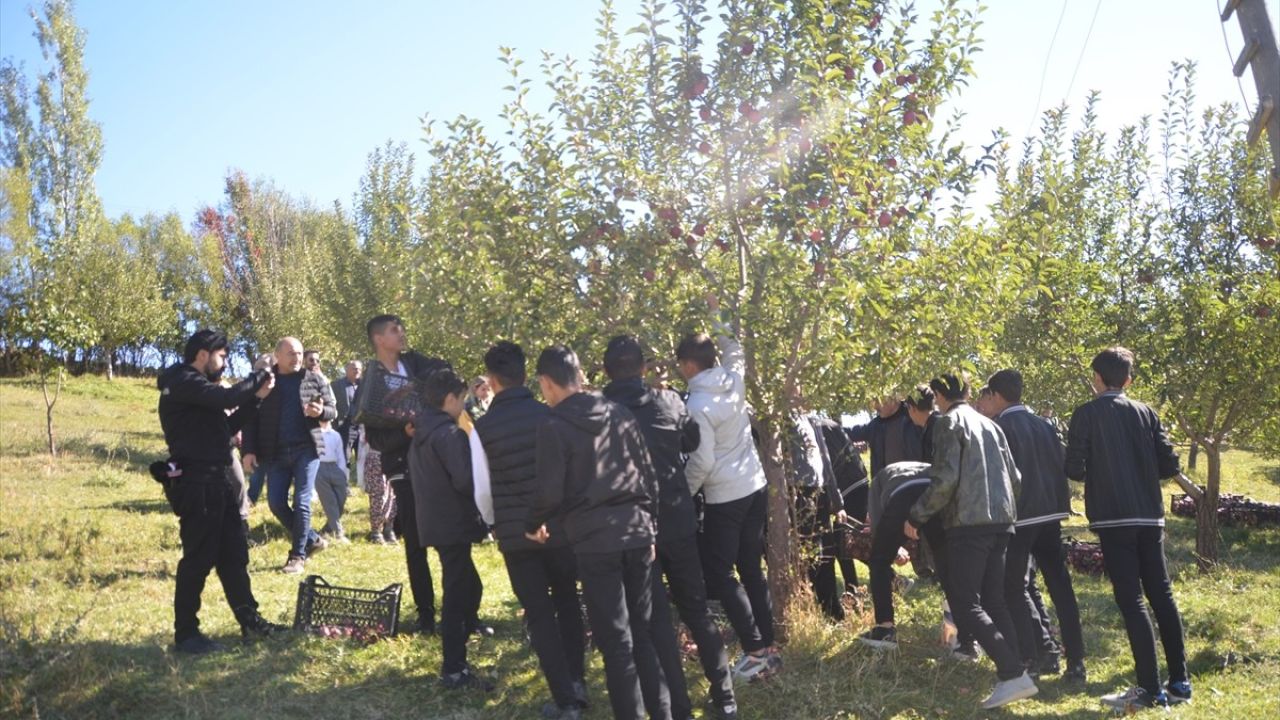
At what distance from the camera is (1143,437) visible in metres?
6.60

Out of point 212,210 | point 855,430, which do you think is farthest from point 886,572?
point 212,210

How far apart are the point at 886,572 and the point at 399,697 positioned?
3423 millimetres

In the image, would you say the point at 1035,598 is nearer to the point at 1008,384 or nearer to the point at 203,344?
the point at 1008,384

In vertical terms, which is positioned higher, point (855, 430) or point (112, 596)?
point (855, 430)

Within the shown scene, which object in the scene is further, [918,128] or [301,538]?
[301,538]

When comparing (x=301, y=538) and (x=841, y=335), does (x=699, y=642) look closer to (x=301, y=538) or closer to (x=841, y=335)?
(x=841, y=335)

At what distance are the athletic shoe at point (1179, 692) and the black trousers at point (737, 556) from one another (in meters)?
2.52

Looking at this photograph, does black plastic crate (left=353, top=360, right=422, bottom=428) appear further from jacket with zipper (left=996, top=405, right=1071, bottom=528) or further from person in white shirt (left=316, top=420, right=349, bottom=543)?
jacket with zipper (left=996, top=405, right=1071, bottom=528)

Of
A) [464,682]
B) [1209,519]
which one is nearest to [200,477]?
[464,682]

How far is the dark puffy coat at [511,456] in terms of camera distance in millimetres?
5902

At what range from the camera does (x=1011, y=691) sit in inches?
251

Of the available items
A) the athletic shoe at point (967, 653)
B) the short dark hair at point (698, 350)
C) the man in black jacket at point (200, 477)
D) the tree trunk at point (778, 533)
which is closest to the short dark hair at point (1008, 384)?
the tree trunk at point (778, 533)

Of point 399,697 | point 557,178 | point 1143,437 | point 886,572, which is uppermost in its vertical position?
point 557,178

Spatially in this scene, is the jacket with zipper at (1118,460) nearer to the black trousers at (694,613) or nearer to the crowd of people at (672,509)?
the crowd of people at (672,509)
